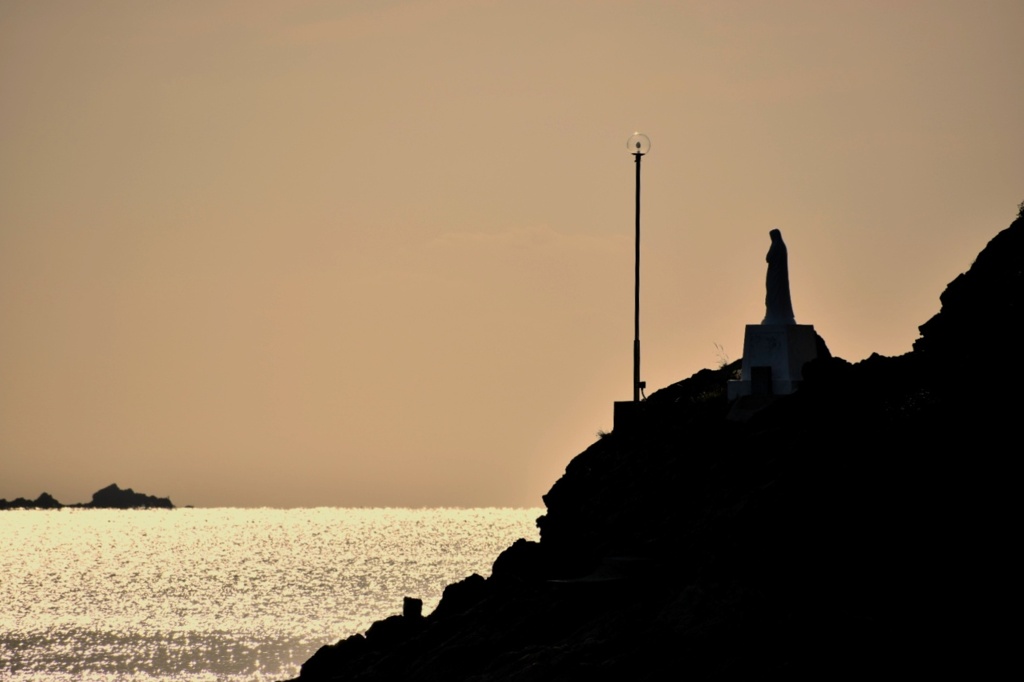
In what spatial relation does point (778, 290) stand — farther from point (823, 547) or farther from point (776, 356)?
point (823, 547)

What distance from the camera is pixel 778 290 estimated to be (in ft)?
144

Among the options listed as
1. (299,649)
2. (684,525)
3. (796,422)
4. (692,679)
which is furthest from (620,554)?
(299,649)

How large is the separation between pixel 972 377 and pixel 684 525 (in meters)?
8.88

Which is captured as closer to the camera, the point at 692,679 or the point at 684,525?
the point at 692,679

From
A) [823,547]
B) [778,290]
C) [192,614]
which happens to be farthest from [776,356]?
[192,614]

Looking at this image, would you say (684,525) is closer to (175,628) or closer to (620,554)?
(620,554)

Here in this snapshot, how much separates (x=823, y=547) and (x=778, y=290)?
12167 mm

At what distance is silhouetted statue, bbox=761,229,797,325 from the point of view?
43.6 metres

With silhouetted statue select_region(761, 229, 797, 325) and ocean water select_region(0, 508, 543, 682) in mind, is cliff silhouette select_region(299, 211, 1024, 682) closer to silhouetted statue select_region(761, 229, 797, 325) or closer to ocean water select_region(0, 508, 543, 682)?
silhouetted statue select_region(761, 229, 797, 325)

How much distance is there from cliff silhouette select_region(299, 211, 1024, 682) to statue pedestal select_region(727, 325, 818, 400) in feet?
1.89

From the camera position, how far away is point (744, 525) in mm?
34656

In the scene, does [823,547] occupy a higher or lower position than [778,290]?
lower

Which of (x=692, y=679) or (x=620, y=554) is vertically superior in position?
(x=620, y=554)

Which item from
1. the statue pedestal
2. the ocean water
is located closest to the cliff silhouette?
the statue pedestal
